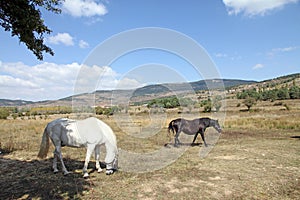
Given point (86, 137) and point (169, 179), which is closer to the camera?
Result: point (169, 179)

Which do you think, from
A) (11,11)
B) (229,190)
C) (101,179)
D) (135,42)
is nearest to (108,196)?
(101,179)

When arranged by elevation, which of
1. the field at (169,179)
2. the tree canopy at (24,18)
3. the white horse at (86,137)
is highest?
the tree canopy at (24,18)

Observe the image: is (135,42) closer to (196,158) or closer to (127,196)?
(196,158)

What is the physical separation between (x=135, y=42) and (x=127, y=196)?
32.1 feet

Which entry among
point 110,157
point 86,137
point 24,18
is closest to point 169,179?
point 110,157

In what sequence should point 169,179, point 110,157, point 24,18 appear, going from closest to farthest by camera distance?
point 24,18 → point 169,179 → point 110,157

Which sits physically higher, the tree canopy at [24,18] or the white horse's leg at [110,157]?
the tree canopy at [24,18]

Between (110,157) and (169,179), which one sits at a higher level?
(110,157)

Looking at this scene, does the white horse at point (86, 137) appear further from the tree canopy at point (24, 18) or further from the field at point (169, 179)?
the tree canopy at point (24, 18)

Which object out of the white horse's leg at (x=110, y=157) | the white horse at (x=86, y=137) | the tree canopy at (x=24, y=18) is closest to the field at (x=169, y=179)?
the white horse's leg at (x=110, y=157)

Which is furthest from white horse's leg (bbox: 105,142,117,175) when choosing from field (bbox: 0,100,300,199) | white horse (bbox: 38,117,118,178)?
field (bbox: 0,100,300,199)

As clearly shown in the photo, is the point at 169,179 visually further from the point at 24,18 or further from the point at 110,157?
the point at 24,18

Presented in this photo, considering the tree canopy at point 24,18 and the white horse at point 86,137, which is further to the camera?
the white horse at point 86,137

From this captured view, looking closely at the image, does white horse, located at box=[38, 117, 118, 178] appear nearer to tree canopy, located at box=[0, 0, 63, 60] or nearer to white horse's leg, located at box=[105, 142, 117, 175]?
white horse's leg, located at box=[105, 142, 117, 175]
